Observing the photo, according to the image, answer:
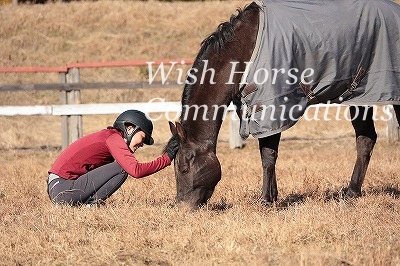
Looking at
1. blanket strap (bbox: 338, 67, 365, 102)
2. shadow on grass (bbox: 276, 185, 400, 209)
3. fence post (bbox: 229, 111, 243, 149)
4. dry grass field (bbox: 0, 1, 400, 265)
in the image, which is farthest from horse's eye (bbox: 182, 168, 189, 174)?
fence post (bbox: 229, 111, 243, 149)

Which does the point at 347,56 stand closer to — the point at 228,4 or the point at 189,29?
the point at 189,29

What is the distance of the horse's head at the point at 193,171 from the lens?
6.53m

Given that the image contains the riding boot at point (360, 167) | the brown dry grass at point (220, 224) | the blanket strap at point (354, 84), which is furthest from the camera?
the riding boot at point (360, 167)

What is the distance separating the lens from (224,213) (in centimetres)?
633

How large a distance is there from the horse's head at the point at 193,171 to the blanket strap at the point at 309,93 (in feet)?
3.45

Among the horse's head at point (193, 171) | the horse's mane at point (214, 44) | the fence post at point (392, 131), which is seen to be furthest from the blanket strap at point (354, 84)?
the fence post at point (392, 131)

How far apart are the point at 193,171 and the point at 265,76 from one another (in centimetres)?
105

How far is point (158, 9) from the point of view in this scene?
23.2 metres

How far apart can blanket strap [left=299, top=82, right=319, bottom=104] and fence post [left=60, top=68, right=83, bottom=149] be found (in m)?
6.30

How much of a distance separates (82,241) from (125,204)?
1.45 meters

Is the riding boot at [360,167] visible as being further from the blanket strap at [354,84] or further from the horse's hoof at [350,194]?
the blanket strap at [354,84]

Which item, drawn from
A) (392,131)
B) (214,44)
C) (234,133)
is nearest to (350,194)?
(214,44)

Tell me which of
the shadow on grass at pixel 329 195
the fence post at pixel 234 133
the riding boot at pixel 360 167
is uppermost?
the riding boot at pixel 360 167

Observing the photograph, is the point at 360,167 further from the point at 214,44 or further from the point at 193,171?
the point at 214,44
